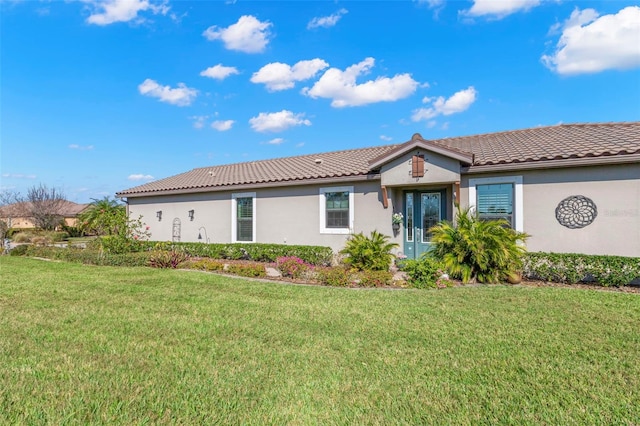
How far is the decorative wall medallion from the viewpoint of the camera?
8.36 m

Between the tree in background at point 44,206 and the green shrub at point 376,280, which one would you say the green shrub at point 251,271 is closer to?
the green shrub at point 376,280

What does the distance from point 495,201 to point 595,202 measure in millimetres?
2239

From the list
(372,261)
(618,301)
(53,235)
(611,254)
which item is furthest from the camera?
(53,235)

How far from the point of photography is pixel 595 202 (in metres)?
8.30

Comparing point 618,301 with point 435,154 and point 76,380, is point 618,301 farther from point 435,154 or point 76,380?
point 76,380

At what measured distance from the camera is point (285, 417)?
8.95ft

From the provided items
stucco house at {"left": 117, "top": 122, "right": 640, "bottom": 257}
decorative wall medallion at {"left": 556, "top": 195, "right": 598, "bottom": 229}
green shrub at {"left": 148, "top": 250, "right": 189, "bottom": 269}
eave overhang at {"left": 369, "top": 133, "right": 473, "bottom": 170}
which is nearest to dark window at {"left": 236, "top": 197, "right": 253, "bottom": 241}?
stucco house at {"left": 117, "top": 122, "right": 640, "bottom": 257}

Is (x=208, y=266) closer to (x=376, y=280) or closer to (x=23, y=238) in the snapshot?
(x=376, y=280)

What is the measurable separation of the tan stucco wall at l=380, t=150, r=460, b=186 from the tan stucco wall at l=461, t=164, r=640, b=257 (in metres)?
1.57

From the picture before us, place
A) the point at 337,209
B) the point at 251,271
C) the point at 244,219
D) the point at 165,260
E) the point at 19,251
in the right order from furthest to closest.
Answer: the point at 19,251 < the point at 244,219 < the point at 337,209 < the point at 165,260 < the point at 251,271

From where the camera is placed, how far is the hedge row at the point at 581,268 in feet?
24.3

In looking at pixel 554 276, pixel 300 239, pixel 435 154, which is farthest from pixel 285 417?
pixel 300 239

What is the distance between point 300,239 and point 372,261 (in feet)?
12.6

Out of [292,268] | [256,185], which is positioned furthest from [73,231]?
[292,268]
